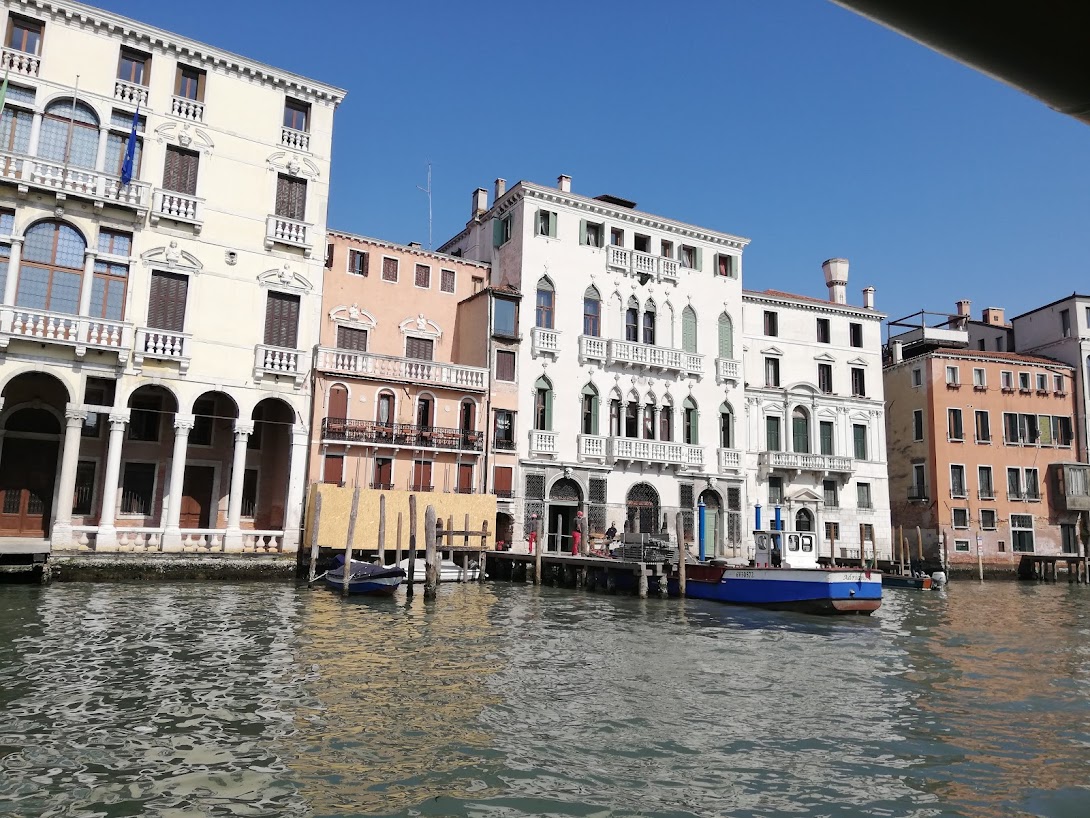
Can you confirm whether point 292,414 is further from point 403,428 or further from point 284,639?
point 284,639

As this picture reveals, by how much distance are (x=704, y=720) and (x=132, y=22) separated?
24188 mm

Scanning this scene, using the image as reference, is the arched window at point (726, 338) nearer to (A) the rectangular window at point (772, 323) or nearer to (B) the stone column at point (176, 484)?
(A) the rectangular window at point (772, 323)

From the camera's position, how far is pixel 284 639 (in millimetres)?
14023

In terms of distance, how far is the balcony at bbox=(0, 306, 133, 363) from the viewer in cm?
2128

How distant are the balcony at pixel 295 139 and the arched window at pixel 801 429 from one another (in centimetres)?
2241

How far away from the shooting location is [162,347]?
23516 millimetres

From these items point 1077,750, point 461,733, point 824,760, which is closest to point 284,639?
point 461,733

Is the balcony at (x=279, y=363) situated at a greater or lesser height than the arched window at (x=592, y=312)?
lesser

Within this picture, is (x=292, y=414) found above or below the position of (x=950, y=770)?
above

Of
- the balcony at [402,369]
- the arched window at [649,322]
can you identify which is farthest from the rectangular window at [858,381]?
the balcony at [402,369]

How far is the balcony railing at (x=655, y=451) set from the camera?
A: 105 ft

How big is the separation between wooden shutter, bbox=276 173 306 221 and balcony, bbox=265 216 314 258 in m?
0.37

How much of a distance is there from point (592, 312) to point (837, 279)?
13.9m

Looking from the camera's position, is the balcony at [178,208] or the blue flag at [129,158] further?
the balcony at [178,208]
